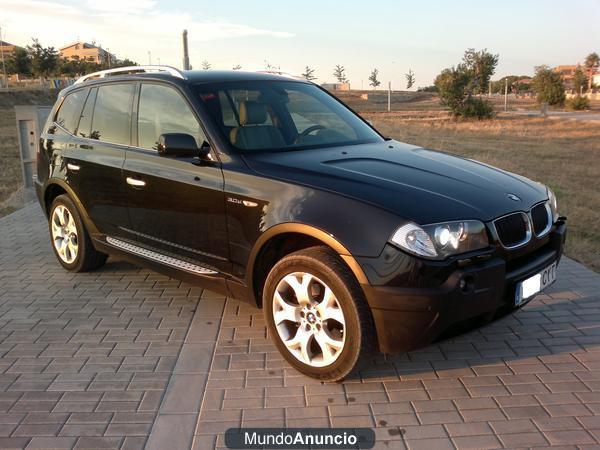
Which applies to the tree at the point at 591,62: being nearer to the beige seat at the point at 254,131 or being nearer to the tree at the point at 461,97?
the tree at the point at 461,97

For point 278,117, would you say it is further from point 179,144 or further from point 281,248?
point 281,248

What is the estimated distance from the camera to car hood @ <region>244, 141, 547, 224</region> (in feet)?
10.2

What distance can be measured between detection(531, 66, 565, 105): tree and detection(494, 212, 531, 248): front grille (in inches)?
2283

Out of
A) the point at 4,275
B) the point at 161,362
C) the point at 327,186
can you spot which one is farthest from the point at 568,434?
the point at 4,275

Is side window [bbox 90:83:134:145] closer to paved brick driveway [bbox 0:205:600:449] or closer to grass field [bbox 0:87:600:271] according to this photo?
paved brick driveway [bbox 0:205:600:449]

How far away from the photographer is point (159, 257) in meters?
4.38

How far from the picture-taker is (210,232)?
3.89 m

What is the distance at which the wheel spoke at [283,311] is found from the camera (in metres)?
3.42

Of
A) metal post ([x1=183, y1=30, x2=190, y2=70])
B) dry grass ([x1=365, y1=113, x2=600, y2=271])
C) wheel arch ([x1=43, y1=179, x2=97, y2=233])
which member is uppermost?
metal post ([x1=183, y1=30, x2=190, y2=70])

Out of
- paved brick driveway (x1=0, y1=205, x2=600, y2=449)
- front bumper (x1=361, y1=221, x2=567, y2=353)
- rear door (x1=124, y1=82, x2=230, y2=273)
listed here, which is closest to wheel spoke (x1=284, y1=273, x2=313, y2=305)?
front bumper (x1=361, y1=221, x2=567, y2=353)

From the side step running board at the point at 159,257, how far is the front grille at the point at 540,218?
2153mm

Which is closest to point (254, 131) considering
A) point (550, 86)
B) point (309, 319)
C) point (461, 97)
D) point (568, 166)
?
point (309, 319)

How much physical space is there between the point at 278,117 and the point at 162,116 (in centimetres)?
91

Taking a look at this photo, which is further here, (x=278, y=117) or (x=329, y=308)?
(x=278, y=117)
